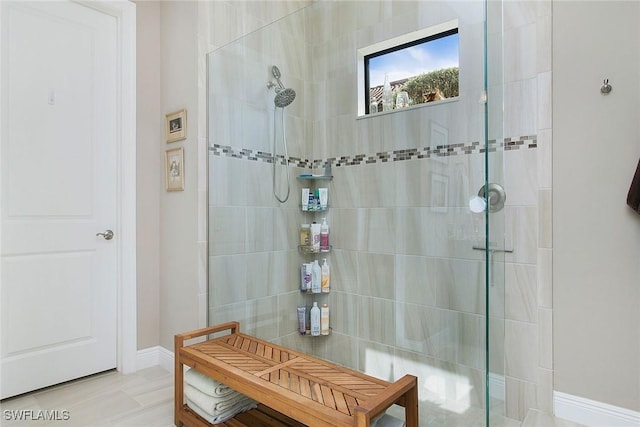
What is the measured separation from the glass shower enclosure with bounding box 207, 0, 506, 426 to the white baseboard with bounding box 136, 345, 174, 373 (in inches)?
18.8

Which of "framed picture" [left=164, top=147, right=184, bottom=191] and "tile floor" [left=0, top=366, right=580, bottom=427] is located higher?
"framed picture" [left=164, top=147, right=184, bottom=191]

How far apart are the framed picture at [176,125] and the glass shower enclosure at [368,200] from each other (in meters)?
0.18

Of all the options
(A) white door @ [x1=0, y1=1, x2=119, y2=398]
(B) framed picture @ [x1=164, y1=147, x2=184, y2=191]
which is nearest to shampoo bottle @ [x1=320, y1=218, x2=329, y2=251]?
(B) framed picture @ [x1=164, y1=147, x2=184, y2=191]

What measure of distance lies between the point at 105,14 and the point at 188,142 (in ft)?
3.19

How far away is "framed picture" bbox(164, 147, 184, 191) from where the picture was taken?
7.66 ft

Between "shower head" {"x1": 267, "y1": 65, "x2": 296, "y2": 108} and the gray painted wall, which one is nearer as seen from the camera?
the gray painted wall

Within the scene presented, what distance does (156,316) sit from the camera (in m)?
2.50

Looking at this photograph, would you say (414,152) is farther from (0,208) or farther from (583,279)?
(0,208)

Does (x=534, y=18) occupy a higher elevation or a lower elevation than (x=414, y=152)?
higher

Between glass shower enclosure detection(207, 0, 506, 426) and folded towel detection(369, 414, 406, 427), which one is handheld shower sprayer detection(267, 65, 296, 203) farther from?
folded towel detection(369, 414, 406, 427)

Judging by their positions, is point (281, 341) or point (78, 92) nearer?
point (281, 341)

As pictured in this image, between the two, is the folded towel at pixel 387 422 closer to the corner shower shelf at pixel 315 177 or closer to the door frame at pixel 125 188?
the corner shower shelf at pixel 315 177

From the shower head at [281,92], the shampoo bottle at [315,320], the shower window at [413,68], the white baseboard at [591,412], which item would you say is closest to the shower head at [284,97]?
the shower head at [281,92]

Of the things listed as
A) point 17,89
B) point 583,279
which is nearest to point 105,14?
point 17,89
